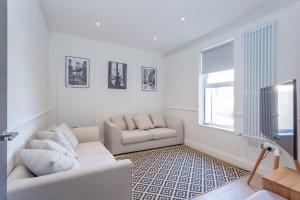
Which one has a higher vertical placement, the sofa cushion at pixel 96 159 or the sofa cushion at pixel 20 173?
the sofa cushion at pixel 20 173

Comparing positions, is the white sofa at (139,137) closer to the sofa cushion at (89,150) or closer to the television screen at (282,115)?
the sofa cushion at (89,150)

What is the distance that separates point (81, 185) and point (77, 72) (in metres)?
3.02

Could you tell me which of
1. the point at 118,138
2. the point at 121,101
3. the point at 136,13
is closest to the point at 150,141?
the point at 118,138

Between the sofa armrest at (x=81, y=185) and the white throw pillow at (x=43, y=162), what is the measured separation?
A: 0.33 ft

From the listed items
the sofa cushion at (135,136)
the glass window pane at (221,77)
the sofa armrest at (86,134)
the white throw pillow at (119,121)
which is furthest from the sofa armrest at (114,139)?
the glass window pane at (221,77)

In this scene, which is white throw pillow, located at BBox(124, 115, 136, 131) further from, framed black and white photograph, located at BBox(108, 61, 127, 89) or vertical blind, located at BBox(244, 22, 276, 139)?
Result: vertical blind, located at BBox(244, 22, 276, 139)

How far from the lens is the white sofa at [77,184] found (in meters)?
1.12

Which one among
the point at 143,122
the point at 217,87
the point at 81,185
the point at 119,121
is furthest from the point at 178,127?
the point at 81,185

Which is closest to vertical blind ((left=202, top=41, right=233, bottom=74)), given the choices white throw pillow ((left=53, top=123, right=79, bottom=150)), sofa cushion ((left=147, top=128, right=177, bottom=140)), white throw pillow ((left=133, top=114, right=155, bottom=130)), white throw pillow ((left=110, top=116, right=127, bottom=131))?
sofa cushion ((left=147, top=128, right=177, bottom=140))

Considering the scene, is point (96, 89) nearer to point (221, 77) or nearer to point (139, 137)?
point (139, 137)

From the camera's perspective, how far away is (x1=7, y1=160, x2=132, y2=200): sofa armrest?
1.11m

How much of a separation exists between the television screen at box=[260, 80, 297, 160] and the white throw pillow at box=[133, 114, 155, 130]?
2.46 m
